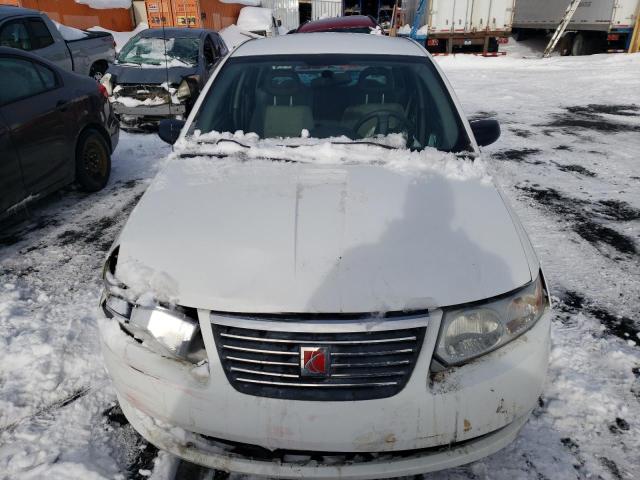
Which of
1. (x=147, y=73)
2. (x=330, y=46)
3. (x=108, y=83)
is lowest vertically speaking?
(x=108, y=83)

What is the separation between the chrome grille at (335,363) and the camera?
1.62 meters

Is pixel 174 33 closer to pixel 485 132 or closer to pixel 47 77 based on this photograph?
pixel 47 77

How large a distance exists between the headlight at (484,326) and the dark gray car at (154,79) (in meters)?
6.52

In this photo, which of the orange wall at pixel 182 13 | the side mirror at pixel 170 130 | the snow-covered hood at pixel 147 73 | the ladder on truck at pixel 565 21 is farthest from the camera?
the orange wall at pixel 182 13

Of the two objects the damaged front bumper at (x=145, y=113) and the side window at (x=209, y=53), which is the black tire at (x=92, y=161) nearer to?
the damaged front bumper at (x=145, y=113)

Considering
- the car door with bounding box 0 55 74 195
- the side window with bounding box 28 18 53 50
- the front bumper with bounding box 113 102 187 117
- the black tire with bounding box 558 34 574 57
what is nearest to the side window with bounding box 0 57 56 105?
the car door with bounding box 0 55 74 195

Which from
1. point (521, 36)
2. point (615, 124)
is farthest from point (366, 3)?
point (615, 124)

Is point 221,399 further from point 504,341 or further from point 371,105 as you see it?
point 371,105

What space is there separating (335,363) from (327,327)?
13 cm

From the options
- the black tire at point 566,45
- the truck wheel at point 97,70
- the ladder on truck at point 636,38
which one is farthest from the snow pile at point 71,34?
the black tire at point 566,45

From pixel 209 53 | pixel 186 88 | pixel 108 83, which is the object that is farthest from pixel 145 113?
pixel 209 53

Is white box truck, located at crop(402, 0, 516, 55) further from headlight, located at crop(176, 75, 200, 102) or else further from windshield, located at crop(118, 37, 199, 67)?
headlight, located at crop(176, 75, 200, 102)

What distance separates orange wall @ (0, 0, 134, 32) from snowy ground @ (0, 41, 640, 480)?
1604 centimetres

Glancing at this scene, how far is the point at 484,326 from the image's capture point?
5.72ft
